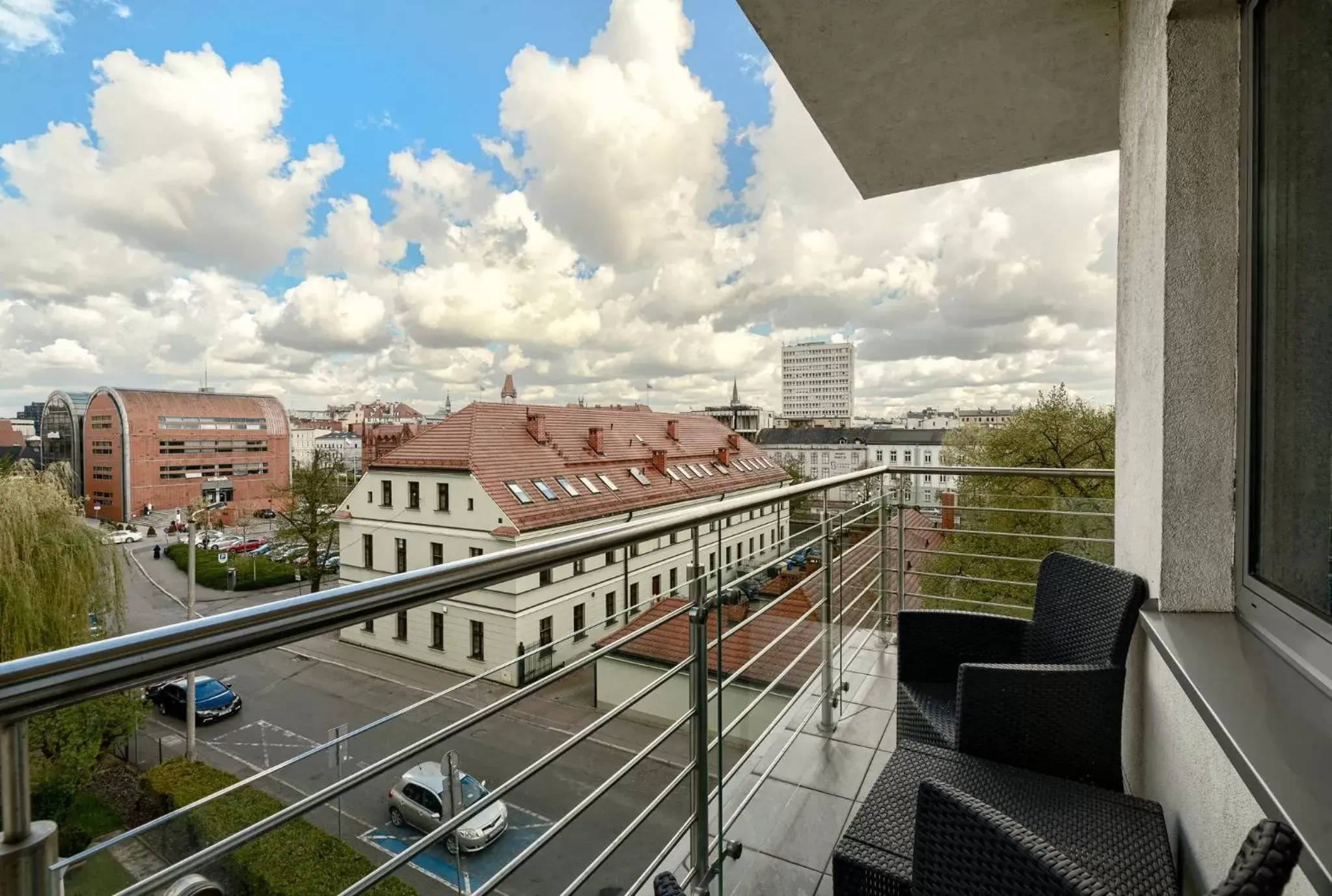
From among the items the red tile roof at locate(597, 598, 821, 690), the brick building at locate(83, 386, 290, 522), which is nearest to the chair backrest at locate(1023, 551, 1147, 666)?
the red tile roof at locate(597, 598, 821, 690)

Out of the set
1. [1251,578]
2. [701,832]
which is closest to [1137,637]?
[1251,578]

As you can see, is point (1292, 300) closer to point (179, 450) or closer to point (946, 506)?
point (946, 506)

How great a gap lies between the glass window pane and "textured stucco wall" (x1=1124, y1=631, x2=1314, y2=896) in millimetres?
331

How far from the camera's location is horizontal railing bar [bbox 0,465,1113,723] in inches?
19.5

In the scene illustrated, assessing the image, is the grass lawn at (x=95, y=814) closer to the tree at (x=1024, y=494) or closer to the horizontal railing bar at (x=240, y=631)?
the horizontal railing bar at (x=240, y=631)

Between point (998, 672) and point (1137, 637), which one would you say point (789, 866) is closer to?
point (998, 672)

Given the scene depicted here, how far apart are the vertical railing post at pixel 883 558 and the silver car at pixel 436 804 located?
2.16m

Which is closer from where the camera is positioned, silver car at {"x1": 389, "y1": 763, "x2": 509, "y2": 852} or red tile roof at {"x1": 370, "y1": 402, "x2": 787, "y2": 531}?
silver car at {"x1": 389, "y1": 763, "x2": 509, "y2": 852}

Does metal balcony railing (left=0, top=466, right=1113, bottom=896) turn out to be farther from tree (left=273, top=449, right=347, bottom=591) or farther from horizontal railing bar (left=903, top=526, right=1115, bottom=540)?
tree (left=273, top=449, right=347, bottom=591)

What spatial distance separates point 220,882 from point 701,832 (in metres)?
1.11

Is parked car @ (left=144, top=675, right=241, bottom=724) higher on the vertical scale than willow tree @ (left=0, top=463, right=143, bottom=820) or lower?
lower

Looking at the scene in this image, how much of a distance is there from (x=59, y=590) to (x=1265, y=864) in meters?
11.5

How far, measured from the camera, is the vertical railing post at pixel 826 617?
2252 mm

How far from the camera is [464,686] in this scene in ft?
2.56
